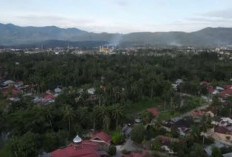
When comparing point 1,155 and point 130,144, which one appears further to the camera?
point 130,144

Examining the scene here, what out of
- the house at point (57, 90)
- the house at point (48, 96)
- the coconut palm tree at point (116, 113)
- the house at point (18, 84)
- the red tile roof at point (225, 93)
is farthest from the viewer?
the house at point (18, 84)

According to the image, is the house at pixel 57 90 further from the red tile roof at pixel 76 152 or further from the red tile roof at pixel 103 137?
the red tile roof at pixel 76 152

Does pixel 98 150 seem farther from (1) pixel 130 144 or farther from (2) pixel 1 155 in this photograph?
(2) pixel 1 155

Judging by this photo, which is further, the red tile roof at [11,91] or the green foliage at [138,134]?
the red tile roof at [11,91]

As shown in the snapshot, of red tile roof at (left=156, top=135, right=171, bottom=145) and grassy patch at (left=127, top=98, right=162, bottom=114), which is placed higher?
red tile roof at (left=156, top=135, right=171, bottom=145)

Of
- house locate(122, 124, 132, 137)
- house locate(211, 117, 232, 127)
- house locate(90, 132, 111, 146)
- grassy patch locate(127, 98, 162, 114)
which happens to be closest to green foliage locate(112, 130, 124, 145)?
house locate(90, 132, 111, 146)

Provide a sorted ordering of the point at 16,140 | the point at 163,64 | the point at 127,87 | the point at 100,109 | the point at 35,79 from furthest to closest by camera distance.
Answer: the point at 163,64 → the point at 35,79 → the point at 127,87 → the point at 100,109 → the point at 16,140

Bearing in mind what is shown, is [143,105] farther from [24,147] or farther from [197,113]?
[24,147]

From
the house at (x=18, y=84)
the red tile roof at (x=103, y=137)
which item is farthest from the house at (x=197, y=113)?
the house at (x=18, y=84)

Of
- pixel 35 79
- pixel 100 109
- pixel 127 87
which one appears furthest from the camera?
pixel 35 79

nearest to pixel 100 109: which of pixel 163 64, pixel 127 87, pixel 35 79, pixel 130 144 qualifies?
pixel 130 144

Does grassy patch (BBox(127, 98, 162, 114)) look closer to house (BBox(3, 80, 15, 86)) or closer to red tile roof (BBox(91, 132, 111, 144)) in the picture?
red tile roof (BBox(91, 132, 111, 144))
